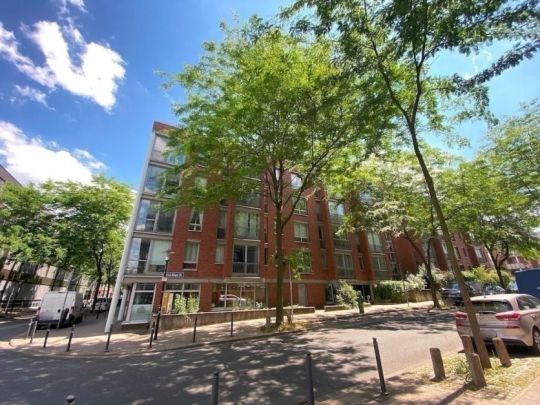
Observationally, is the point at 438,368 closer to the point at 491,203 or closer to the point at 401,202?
the point at 401,202

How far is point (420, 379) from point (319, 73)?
1061 centimetres

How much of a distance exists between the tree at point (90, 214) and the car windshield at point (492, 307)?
1115 inches

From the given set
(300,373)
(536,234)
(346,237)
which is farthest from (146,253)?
(536,234)

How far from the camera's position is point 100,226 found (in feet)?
84.9

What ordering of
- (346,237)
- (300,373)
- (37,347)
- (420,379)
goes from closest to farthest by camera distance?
(420,379) → (300,373) → (37,347) → (346,237)

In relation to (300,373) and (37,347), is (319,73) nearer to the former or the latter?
(300,373)

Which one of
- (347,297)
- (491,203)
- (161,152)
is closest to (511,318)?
(491,203)

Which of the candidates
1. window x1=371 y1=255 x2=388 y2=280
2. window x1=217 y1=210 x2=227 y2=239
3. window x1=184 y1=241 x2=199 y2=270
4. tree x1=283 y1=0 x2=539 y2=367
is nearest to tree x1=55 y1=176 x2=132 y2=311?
window x1=184 y1=241 x2=199 y2=270

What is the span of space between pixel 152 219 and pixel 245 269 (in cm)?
891

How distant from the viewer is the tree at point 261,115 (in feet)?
37.1

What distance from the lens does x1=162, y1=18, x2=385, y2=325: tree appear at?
1132 cm

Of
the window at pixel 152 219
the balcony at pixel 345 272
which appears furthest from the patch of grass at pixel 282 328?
the balcony at pixel 345 272

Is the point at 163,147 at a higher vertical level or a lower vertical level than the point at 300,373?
higher

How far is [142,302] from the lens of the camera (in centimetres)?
1992
